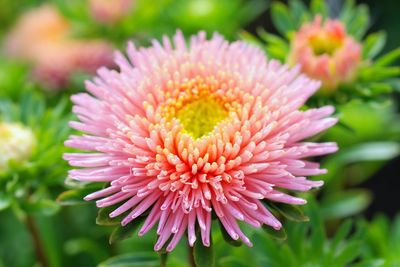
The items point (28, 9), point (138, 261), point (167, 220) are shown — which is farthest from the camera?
point (28, 9)

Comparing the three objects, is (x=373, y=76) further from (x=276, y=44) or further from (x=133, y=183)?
(x=133, y=183)

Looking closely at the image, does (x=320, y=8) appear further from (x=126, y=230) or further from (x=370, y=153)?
(x=126, y=230)

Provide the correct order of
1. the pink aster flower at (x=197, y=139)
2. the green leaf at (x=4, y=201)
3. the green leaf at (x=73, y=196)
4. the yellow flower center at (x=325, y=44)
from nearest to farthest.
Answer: the pink aster flower at (x=197, y=139) < the green leaf at (x=73, y=196) < the green leaf at (x=4, y=201) < the yellow flower center at (x=325, y=44)

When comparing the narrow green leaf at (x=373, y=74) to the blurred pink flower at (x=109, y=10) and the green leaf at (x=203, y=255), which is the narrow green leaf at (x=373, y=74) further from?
the blurred pink flower at (x=109, y=10)

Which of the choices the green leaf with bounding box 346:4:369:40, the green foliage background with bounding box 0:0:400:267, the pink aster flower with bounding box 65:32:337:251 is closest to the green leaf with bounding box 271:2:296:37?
the green foliage background with bounding box 0:0:400:267

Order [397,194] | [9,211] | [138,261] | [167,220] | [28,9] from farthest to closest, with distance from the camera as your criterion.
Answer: [28,9] < [397,194] < [9,211] < [138,261] < [167,220]

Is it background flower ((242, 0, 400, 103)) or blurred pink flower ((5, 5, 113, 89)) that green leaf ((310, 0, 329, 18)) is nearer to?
background flower ((242, 0, 400, 103))

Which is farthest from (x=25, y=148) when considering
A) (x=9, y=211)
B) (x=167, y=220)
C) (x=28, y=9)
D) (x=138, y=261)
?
(x=28, y=9)

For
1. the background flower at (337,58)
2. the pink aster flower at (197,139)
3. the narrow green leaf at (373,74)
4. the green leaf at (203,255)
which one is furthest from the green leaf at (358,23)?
the green leaf at (203,255)
